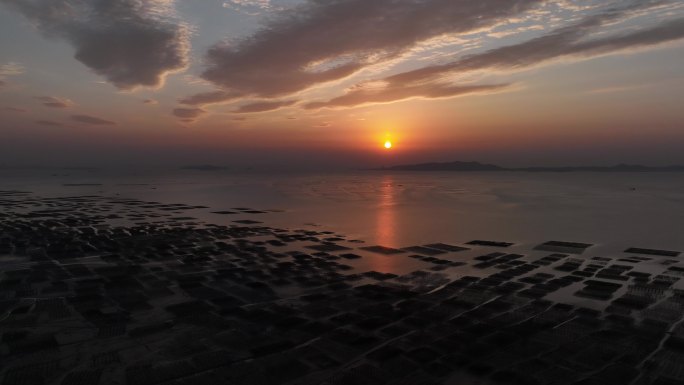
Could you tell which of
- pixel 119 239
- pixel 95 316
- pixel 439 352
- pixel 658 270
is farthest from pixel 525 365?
pixel 119 239

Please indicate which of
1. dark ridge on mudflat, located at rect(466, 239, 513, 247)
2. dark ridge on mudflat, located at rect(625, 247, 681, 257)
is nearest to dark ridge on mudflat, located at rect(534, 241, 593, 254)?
dark ridge on mudflat, located at rect(466, 239, 513, 247)

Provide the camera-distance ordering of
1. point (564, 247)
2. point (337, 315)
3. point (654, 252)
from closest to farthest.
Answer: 1. point (337, 315)
2. point (654, 252)
3. point (564, 247)

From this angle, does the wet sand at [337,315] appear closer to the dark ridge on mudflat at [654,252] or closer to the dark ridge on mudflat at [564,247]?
the dark ridge on mudflat at [654,252]

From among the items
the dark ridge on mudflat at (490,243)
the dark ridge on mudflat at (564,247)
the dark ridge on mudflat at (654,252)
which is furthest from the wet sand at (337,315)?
the dark ridge on mudflat at (490,243)

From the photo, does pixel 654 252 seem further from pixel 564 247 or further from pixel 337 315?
pixel 337 315

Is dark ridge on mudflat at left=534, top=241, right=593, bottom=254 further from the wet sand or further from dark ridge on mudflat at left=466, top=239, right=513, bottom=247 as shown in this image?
dark ridge on mudflat at left=466, top=239, right=513, bottom=247

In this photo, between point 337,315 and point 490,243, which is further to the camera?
point 490,243

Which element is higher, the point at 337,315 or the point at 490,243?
the point at 337,315

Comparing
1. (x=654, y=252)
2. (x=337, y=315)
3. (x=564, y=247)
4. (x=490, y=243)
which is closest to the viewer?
(x=337, y=315)

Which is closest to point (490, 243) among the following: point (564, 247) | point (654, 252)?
point (564, 247)
